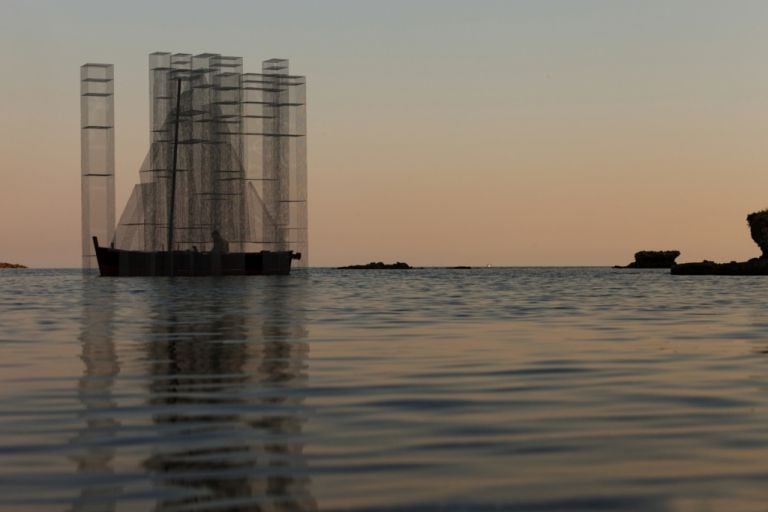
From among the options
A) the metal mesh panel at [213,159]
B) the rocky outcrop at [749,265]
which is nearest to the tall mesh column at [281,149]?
the metal mesh panel at [213,159]

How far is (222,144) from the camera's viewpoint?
9512 cm

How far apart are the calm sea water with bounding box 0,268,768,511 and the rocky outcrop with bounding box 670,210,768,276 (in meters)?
104

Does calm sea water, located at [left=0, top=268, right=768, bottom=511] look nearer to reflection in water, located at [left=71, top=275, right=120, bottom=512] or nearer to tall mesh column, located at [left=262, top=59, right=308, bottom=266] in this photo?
reflection in water, located at [left=71, top=275, right=120, bottom=512]

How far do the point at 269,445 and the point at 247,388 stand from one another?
4.69 meters

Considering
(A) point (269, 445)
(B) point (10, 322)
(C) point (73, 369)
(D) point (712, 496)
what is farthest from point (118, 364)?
(B) point (10, 322)

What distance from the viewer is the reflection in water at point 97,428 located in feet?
24.6

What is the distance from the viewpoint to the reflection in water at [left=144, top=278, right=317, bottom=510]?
25.1ft

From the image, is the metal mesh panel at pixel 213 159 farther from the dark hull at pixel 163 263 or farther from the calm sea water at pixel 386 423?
the calm sea water at pixel 386 423

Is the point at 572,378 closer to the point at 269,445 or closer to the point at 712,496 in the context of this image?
the point at 269,445

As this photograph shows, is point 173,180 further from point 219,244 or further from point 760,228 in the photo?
point 760,228

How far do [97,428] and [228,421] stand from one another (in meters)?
1.22

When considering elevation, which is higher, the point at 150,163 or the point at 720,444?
the point at 150,163

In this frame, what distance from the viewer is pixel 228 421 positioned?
1117 centimetres

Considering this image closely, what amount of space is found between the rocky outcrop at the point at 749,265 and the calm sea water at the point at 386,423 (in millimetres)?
104076
